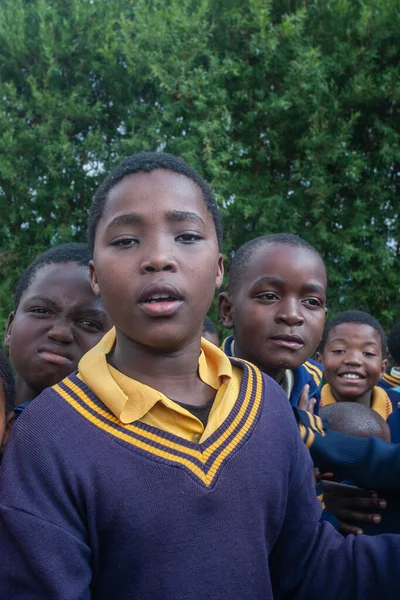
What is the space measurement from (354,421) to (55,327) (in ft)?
3.44

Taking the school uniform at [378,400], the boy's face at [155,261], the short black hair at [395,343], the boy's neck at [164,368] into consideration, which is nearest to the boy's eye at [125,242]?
the boy's face at [155,261]

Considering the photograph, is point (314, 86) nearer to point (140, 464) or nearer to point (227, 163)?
point (227, 163)

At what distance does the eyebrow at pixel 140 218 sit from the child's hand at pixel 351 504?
1.06 m

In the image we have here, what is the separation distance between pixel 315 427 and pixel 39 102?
6.13 meters

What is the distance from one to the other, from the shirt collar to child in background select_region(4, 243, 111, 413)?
479mm

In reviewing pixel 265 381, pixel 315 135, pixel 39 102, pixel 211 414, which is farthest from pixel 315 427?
pixel 39 102

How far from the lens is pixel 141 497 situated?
1.29m

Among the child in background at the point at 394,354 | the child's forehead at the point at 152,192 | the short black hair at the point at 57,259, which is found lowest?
the child's forehead at the point at 152,192

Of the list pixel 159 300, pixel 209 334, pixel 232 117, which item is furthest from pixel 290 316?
pixel 232 117

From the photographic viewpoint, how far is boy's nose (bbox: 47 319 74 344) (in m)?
2.04

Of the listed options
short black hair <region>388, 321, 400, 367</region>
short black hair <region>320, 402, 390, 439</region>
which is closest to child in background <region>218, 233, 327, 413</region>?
short black hair <region>320, 402, 390, 439</region>

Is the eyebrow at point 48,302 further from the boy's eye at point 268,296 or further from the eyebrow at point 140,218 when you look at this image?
the boy's eye at point 268,296

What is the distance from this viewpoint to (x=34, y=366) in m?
2.06

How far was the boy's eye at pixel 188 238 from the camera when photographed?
151 centimetres
